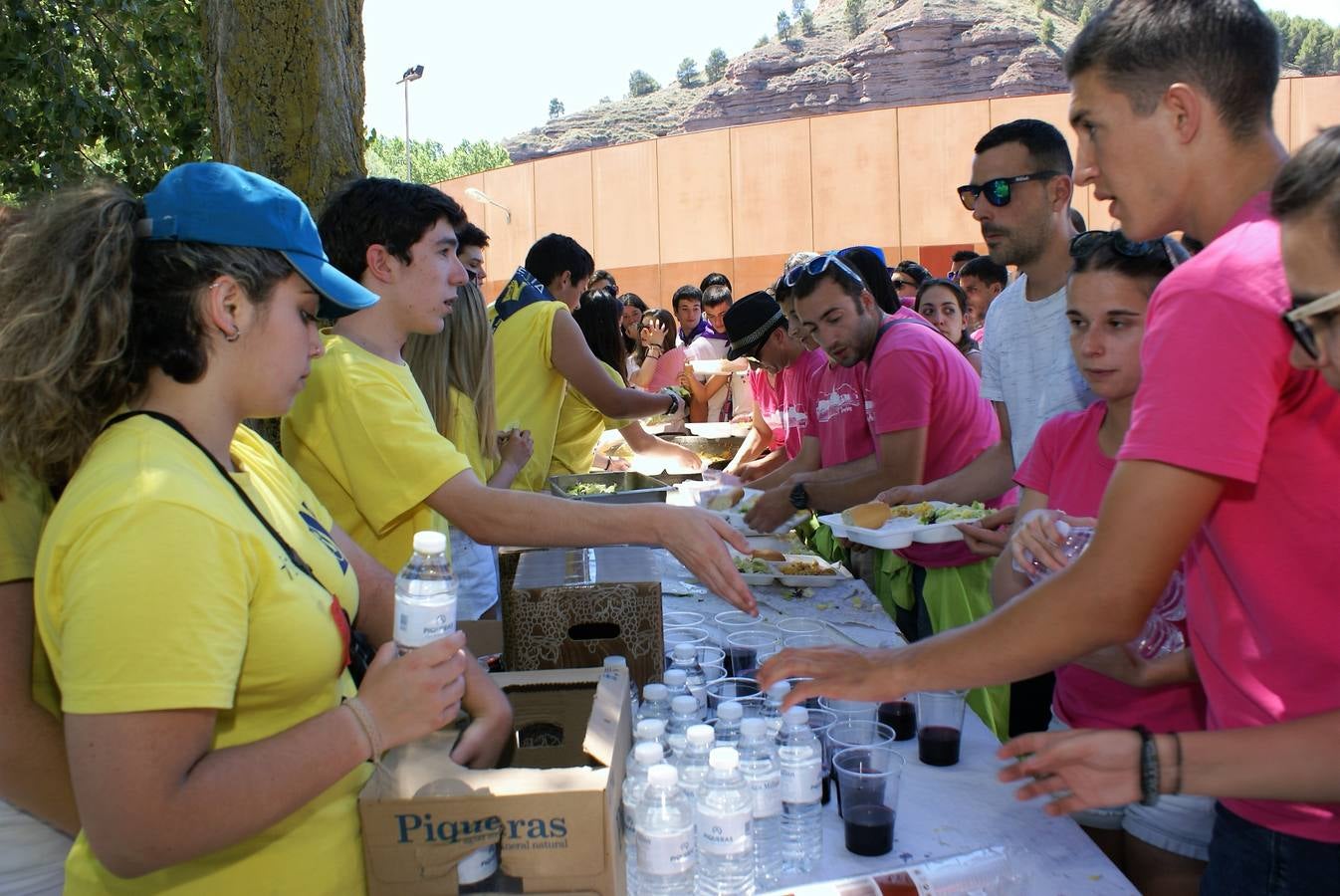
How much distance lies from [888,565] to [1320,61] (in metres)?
84.8

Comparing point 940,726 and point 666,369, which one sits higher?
point 666,369

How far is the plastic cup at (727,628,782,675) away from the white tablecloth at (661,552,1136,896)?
473 millimetres

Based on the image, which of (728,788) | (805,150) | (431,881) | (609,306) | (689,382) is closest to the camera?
(431,881)

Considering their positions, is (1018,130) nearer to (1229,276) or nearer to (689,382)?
(1229,276)

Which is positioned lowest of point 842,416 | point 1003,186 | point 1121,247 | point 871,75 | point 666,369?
point 842,416

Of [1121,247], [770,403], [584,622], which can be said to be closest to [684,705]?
[584,622]

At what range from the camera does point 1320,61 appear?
70.4 metres

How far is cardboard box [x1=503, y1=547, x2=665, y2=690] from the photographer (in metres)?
2.26

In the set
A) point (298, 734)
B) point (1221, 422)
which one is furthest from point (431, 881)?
point (1221, 422)

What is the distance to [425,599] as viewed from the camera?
141cm

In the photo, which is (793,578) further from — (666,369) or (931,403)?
(666,369)

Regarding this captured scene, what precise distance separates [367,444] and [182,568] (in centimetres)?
103

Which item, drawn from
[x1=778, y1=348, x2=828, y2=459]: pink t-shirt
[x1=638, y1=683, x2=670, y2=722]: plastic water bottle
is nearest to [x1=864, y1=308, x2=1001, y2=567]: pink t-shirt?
[x1=778, y1=348, x2=828, y2=459]: pink t-shirt

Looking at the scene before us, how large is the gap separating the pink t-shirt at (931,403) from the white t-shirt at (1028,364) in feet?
0.95
